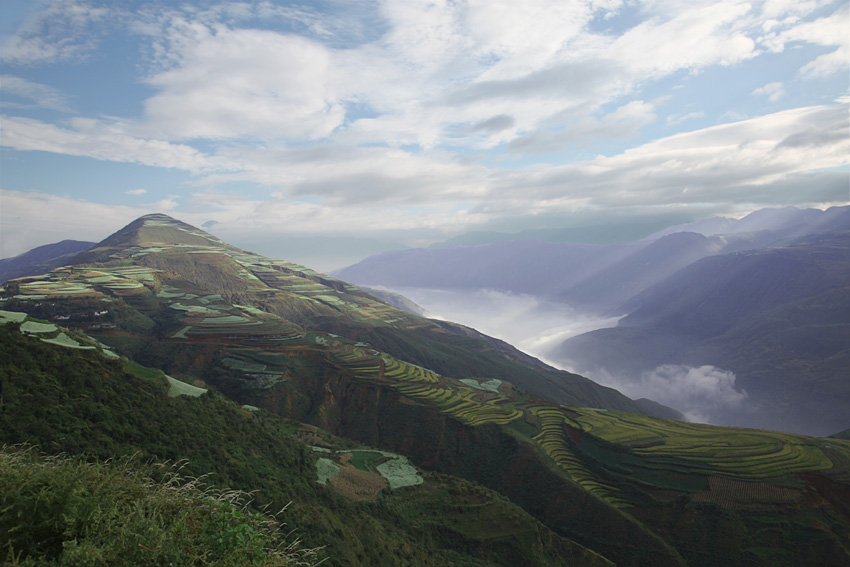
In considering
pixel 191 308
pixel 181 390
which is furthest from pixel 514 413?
pixel 191 308

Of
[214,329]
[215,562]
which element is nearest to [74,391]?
[215,562]

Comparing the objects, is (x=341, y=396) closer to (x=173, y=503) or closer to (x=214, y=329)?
(x=214, y=329)

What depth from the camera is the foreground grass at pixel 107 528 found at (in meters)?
8.12

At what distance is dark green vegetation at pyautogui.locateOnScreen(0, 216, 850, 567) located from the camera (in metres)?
31.5

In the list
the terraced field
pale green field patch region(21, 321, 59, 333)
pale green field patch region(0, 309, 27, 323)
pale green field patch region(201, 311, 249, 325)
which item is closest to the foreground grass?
the terraced field

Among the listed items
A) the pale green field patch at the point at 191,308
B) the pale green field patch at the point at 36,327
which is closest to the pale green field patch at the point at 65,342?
the pale green field patch at the point at 36,327

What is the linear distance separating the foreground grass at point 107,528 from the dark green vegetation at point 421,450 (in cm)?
1917

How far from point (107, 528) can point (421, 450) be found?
57.3 m

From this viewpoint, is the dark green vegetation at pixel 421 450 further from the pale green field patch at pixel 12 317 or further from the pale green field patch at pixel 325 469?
the pale green field patch at pixel 12 317

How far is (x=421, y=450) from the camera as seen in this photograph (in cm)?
6206

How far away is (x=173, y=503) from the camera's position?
10.1m

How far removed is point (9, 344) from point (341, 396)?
48.5 meters

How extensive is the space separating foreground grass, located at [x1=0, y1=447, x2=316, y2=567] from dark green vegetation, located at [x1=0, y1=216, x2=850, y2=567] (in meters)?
19.2

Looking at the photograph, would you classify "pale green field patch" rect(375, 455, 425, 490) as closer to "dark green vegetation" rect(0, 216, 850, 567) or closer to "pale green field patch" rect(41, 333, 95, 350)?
"dark green vegetation" rect(0, 216, 850, 567)
